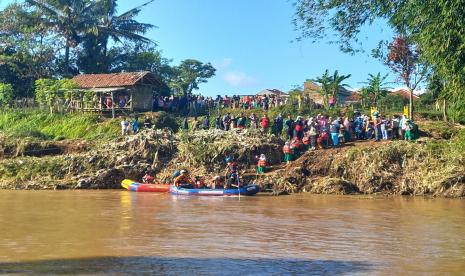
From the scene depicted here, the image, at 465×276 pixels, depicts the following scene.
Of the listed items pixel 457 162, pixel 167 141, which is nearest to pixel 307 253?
pixel 457 162

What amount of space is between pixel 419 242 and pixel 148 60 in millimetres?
40953

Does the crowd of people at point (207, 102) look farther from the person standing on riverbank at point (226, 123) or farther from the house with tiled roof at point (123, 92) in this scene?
the person standing on riverbank at point (226, 123)

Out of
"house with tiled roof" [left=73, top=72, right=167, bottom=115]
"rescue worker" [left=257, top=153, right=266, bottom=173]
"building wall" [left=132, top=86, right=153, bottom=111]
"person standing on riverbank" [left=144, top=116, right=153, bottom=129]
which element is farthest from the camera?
"building wall" [left=132, top=86, right=153, bottom=111]

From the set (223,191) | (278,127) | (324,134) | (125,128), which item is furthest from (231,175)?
(125,128)

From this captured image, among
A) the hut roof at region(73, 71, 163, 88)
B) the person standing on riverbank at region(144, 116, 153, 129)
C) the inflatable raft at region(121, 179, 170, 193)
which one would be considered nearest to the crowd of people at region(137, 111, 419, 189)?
the inflatable raft at region(121, 179, 170, 193)

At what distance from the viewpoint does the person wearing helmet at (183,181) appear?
23117mm

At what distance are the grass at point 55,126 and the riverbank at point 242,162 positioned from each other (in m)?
0.87

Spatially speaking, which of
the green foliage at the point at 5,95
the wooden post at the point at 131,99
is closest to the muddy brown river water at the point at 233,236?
the wooden post at the point at 131,99

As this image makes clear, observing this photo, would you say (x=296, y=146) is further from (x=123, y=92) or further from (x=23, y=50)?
(x=23, y=50)

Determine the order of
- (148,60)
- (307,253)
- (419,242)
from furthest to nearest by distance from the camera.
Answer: (148,60), (419,242), (307,253)

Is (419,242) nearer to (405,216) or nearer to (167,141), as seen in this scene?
(405,216)

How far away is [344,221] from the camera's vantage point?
52.1 ft

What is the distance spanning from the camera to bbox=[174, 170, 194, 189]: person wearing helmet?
910 inches

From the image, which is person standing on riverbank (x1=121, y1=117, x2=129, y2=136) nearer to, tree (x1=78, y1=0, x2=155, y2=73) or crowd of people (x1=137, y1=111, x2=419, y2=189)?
crowd of people (x1=137, y1=111, x2=419, y2=189)
